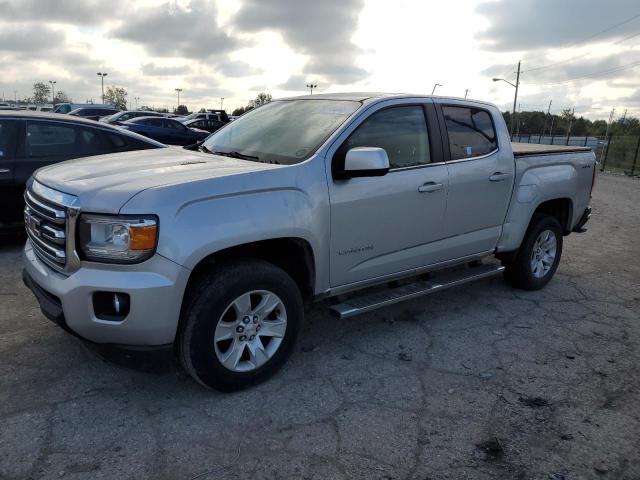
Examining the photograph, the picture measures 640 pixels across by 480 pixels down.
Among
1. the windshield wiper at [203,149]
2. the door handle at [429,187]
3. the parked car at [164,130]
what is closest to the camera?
the door handle at [429,187]

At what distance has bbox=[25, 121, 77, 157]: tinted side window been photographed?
586 cm

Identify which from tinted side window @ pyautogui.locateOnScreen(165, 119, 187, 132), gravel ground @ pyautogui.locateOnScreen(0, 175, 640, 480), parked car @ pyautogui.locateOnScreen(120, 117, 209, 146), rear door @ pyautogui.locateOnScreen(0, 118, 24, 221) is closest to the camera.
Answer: gravel ground @ pyautogui.locateOnScreen(0, 175, 640, 480)

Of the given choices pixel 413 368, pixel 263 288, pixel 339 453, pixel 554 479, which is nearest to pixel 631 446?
pixel 554 479

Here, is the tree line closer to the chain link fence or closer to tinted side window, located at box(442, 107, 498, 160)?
the chain link fence

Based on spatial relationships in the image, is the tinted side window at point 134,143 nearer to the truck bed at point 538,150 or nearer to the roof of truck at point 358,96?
the roof of truck at point 358,96

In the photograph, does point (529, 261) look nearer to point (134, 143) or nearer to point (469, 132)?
point (469, 132)

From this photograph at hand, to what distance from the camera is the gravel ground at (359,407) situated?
8.61 ft

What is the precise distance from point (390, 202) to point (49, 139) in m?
4.37

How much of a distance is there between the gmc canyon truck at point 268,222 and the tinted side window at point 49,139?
8.53ft

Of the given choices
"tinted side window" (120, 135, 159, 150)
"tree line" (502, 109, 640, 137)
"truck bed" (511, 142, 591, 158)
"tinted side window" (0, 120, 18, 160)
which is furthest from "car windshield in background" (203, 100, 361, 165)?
"tree line" (502, 109, 640, 137)

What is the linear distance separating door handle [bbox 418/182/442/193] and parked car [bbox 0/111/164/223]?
4100 millimetres

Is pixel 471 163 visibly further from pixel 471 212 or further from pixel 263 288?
pixel 263 288

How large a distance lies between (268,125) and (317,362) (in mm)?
1874

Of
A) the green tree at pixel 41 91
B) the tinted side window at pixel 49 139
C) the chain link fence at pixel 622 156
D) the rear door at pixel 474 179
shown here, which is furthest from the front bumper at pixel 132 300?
the green tree at pixel 41 91
